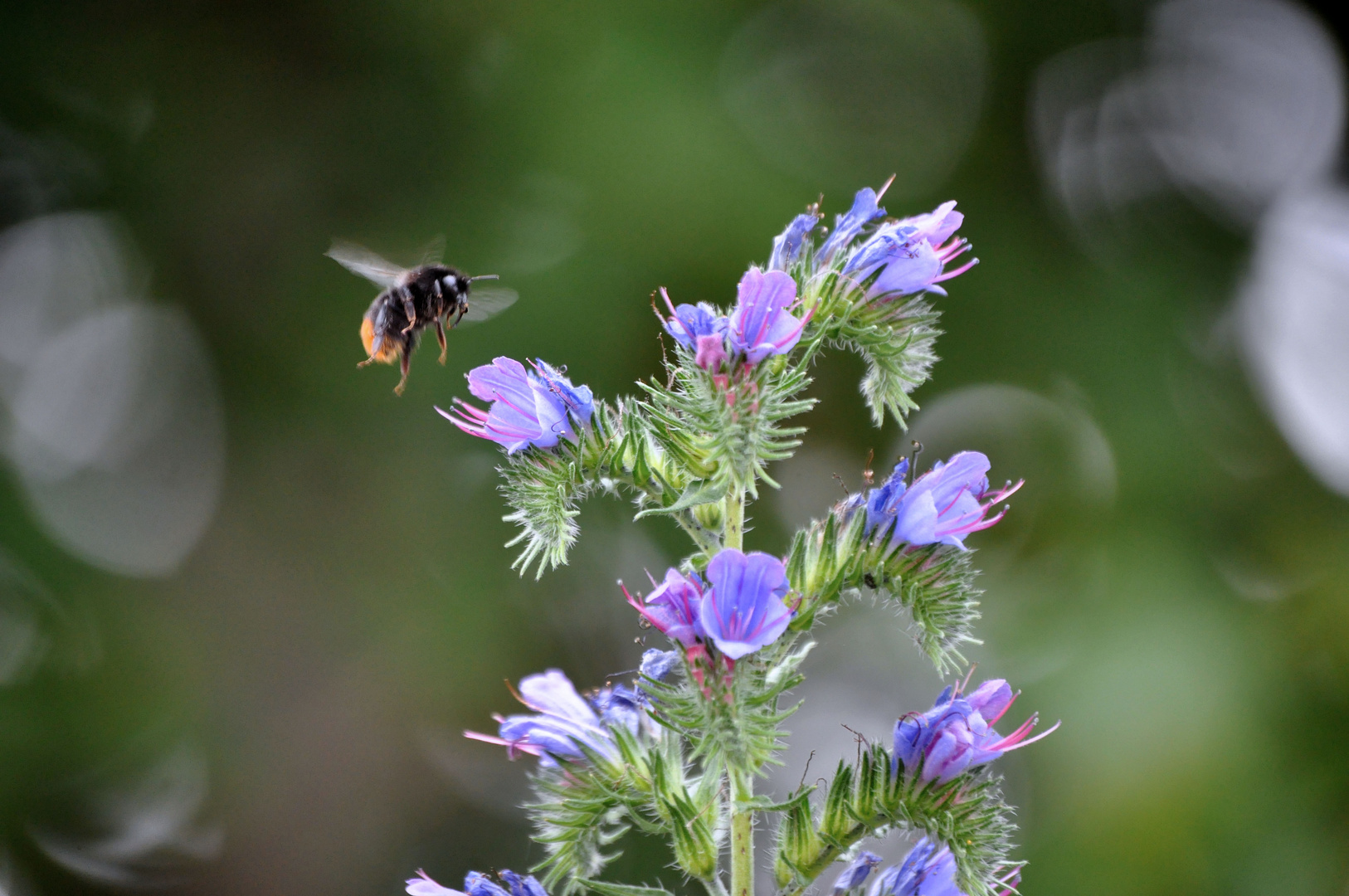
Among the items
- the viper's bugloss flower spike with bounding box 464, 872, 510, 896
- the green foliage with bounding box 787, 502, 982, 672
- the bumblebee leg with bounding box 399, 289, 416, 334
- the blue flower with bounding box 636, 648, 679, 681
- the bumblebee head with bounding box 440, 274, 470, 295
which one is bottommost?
the viper's bugloss flower spike with bounding box 464, 872, 510, 896

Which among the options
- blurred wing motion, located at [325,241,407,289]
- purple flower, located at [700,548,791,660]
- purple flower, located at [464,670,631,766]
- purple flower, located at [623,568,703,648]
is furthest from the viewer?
blurred wing motion, located at [325,241,407,289]

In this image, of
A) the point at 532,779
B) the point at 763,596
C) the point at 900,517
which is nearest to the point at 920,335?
the point at 900,517

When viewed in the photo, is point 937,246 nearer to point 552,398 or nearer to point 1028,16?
point 552,398

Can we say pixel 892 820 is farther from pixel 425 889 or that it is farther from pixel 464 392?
pixel 464 392

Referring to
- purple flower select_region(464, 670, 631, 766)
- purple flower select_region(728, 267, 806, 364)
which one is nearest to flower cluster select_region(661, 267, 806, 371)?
purple flower select_region(728, 267, 806, 364)

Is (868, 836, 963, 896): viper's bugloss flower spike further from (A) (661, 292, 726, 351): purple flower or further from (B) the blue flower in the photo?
(A) (661, 292, 726, 351): purple flower
